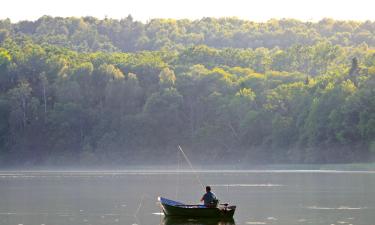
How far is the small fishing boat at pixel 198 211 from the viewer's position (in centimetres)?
4369

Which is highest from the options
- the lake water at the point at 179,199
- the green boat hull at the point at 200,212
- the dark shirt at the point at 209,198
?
the dark shirt at the point at 209,198

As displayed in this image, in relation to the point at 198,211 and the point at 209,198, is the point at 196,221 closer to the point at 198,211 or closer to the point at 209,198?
the point at 198,211

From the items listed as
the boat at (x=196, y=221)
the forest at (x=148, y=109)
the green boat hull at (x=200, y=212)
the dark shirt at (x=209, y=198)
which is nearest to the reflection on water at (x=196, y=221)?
the boat at (x=196, y=221)

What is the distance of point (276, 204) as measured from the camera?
52156 mm

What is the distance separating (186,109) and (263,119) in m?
15.7

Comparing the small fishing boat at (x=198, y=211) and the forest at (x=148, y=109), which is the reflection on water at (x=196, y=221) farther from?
the forest at (x=148, y=109)

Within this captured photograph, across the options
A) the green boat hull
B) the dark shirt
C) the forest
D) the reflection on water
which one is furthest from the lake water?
the forest

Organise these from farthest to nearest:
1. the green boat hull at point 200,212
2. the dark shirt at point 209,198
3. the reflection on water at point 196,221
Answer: the dark shirt at point 209,198 → the green boat hull at point 200,212 → the reflection on water at point 196,221

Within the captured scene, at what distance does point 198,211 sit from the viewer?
4419cm

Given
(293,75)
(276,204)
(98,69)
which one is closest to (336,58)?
(293,75)

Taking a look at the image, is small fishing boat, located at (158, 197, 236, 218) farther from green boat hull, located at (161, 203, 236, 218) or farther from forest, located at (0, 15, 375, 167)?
forest, located at (0, 15, 375, 167)

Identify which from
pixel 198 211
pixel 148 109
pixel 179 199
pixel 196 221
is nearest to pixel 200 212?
pixel 198 211

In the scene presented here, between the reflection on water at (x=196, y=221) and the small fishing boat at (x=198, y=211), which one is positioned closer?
the reflection on water at (x=196, y=221)

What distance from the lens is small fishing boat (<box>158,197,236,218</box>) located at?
43.7 meters
